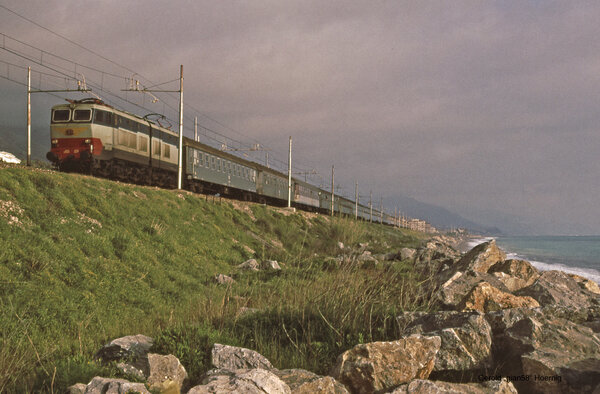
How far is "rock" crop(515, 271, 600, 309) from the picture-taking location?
294 inches

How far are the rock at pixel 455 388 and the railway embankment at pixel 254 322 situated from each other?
0.6 inches

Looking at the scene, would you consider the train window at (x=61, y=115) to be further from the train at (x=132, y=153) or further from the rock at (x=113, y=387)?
the rock at (x=113, y=387)

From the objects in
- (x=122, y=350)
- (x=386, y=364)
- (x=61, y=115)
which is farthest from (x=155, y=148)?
(x=386, y=364)

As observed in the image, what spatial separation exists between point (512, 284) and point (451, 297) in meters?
2.74

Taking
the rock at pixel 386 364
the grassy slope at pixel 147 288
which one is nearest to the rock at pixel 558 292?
the grassy slope at pixel 147 288

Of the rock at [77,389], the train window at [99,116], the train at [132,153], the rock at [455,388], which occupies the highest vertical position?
the train window at [99,116]

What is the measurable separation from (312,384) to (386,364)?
81cm

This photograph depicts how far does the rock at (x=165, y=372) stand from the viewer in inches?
157

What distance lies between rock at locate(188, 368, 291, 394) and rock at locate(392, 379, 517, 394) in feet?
3.50

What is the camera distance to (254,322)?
6.17m

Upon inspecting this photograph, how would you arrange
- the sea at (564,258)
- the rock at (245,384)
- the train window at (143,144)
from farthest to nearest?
1. the sea at (564,258)
2. the train window at (143,144)
3. the rock at (245,384)

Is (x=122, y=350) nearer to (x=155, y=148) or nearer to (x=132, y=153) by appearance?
(x=132, y=153)

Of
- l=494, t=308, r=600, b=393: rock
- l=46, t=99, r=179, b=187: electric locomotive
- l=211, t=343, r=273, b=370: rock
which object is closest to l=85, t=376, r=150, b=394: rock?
l=211, t=343, r=273, b=370: rock

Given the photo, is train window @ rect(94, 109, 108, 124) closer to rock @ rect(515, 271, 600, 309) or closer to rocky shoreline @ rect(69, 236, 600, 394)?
rocky shoreline @ rect(69, 236, 600, 394)
